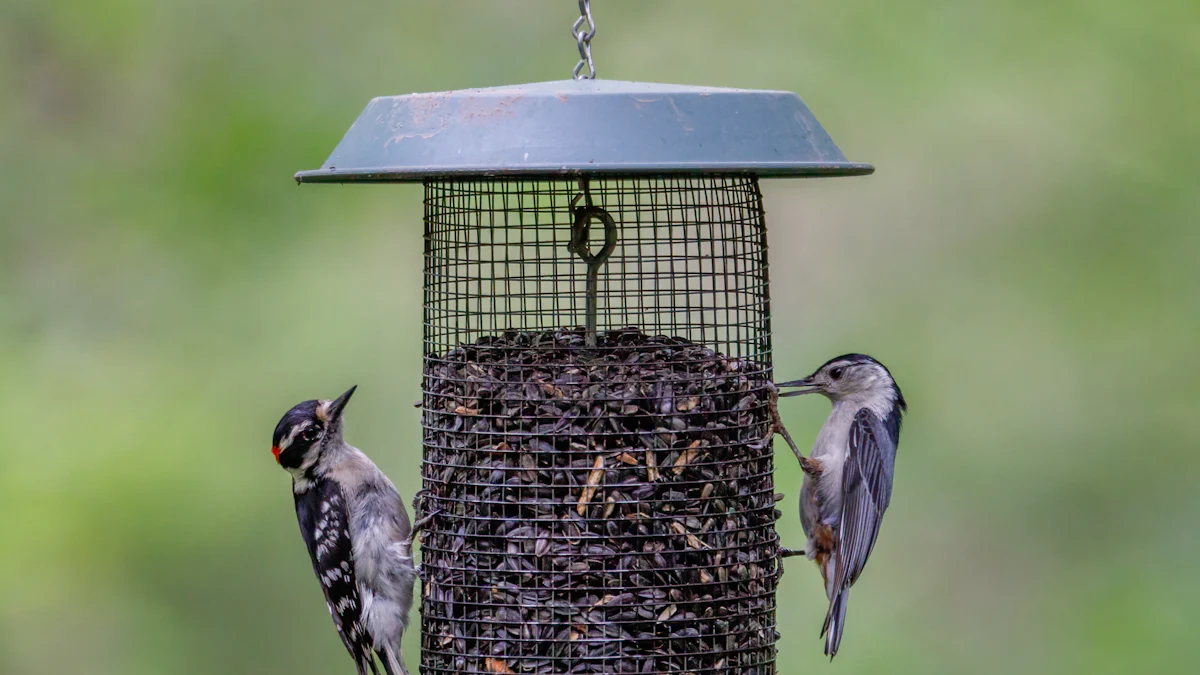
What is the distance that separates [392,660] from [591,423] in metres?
2.22

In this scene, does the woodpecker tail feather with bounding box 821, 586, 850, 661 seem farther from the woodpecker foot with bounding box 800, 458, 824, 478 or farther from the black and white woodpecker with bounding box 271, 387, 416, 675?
the black and white woodpecker with bounding box 271, 387, 416, 675

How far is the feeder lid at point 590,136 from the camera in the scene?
533 cm

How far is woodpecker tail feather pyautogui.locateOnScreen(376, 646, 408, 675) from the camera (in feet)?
25.4

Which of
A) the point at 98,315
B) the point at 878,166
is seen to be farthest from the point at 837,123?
the point at 98,315

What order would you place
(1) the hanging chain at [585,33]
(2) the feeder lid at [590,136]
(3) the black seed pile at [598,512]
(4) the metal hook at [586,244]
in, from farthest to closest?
(4) the metal hook at [586,244], (3) the black seed pile at [598,512], (1) the hanging chain at [585,33], (2) the feeder lid at [590,136]

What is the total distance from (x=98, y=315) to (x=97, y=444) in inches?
46.7

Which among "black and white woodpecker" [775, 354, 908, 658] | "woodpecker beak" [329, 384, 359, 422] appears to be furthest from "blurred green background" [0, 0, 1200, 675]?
"woodpecker beak" [329, 384, 359, 422]

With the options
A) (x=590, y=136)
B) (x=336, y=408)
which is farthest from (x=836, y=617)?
(x=590, y=136)

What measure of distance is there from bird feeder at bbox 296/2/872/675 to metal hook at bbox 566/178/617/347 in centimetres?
1

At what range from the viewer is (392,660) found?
7.75m

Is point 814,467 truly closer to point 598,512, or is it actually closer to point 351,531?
point 598,512

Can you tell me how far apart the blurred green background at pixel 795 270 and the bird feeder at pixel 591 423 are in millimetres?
5354

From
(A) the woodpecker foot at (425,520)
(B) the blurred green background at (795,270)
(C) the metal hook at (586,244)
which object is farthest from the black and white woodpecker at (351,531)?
(B) the blurred green background at (795,270)

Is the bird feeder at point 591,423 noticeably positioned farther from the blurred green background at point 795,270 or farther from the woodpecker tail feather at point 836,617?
the blurred green background at point 795,270
